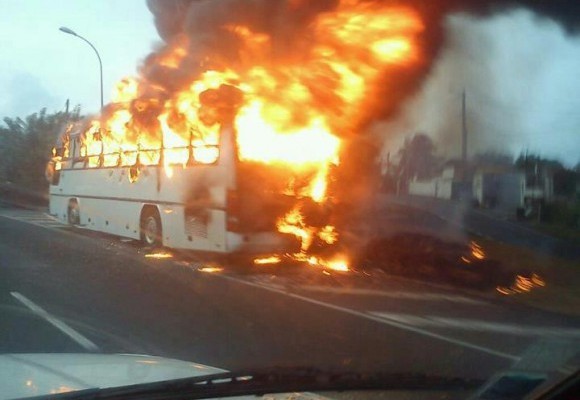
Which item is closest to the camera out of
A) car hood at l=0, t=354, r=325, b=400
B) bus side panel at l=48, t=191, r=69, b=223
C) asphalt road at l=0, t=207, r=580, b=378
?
car hood at l=0, t=354, r=325, b=400

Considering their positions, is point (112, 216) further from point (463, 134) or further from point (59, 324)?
point (59, 324)

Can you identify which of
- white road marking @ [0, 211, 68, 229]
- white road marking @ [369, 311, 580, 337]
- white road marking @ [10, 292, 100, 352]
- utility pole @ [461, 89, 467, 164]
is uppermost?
utility pole @ [461, 89, 467, 164]

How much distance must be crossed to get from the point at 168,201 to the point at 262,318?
6.48m

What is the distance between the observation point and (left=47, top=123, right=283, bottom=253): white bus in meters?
13.9

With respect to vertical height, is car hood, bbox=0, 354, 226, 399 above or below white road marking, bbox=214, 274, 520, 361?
above

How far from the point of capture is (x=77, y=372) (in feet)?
14.7

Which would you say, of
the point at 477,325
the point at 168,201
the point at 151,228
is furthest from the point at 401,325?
the point at 151,228

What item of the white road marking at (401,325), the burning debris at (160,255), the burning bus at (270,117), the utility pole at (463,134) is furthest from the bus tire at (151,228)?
the utility pole at (463,134)

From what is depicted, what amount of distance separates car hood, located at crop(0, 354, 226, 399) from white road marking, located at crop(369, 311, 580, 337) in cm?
495

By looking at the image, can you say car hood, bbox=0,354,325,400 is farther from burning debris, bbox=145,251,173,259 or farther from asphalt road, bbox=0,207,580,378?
burning debris, bbox=145,251,173,259

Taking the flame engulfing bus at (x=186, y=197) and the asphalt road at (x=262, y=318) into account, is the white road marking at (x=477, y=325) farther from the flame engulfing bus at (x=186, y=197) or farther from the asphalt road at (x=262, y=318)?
the flame engulfing bus at (x=186, y=197)

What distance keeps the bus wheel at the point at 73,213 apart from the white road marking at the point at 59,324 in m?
10.1

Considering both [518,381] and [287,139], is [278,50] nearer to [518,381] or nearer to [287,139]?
[287,139]

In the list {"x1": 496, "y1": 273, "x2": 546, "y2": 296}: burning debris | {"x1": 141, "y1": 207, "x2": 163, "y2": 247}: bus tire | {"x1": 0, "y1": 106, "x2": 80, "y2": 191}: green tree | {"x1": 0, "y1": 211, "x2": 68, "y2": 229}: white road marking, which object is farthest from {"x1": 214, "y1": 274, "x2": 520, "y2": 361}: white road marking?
{"x1": 0, "y1": 106, "x2": 80, "y2": 191}: green tree
